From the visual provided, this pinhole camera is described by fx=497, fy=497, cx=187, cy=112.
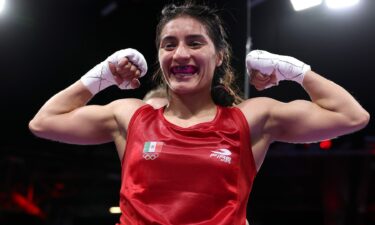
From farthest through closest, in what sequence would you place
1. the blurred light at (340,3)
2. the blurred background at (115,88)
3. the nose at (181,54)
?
the blurred background at (115,88), the blurred light at (340,3), the nose at (181,54)

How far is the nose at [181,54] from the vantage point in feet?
5.12

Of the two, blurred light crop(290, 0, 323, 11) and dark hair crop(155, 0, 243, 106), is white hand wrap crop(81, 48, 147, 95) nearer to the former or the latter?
dark hair crop(155, 0, 243, 106)

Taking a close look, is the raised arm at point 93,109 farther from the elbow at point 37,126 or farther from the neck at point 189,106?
the neck at point 189,106

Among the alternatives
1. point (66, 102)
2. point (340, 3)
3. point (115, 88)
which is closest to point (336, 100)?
point (66, 102)

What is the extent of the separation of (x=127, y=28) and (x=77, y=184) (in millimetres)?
3555

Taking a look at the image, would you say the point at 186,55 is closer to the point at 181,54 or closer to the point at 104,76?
the point at 181,54

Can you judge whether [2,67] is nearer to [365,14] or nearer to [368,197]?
[365,14]

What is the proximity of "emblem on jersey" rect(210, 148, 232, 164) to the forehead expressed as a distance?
16.0 inches

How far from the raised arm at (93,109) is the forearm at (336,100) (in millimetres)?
561

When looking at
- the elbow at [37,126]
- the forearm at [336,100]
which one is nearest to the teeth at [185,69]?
the forearm at [336,100]

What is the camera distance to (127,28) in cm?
412

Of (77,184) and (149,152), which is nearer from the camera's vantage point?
(149,152)

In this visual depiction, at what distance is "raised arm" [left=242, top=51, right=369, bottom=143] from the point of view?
4.93ft

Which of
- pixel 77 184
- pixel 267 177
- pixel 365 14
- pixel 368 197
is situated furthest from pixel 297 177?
pixel 365 14
